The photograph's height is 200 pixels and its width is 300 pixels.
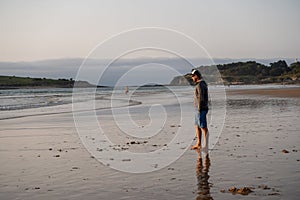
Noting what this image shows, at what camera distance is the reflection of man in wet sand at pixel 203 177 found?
20.3 feet

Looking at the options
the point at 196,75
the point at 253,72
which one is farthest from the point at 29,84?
the point at 196,75

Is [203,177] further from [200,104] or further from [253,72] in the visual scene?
[253,72]

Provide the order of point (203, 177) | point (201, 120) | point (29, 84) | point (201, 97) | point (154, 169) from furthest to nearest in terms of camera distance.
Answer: point (29, 84) → point (201, 97) → point (201, 120) → point (154, 169) → point (203, 177)

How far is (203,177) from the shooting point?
24.2 feet

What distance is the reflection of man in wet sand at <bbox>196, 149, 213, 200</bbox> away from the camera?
619 cm

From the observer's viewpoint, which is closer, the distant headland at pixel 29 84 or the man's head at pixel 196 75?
the man's head at pixel 196 75

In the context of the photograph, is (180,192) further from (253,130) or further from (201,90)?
(253,130)

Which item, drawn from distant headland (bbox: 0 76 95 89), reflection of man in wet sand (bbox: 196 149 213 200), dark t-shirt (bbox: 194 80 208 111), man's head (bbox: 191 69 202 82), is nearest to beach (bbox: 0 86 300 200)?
reflection of man in wet sand (bbox: 196 149 213 200)

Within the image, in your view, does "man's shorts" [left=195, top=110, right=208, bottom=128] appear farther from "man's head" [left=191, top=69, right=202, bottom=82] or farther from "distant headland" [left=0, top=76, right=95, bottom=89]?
"distant headland" [left=0, top=76, right=95, bottom=89]

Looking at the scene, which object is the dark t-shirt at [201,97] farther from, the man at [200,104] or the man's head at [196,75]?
the man's head at [196,75]

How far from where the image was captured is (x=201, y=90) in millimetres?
11008

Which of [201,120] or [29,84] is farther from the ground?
[29,84]

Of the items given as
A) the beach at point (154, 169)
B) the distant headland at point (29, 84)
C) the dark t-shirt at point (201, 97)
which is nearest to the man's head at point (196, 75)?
the dark t-shirt at point (201, 97)

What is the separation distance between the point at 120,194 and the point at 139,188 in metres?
0.48
